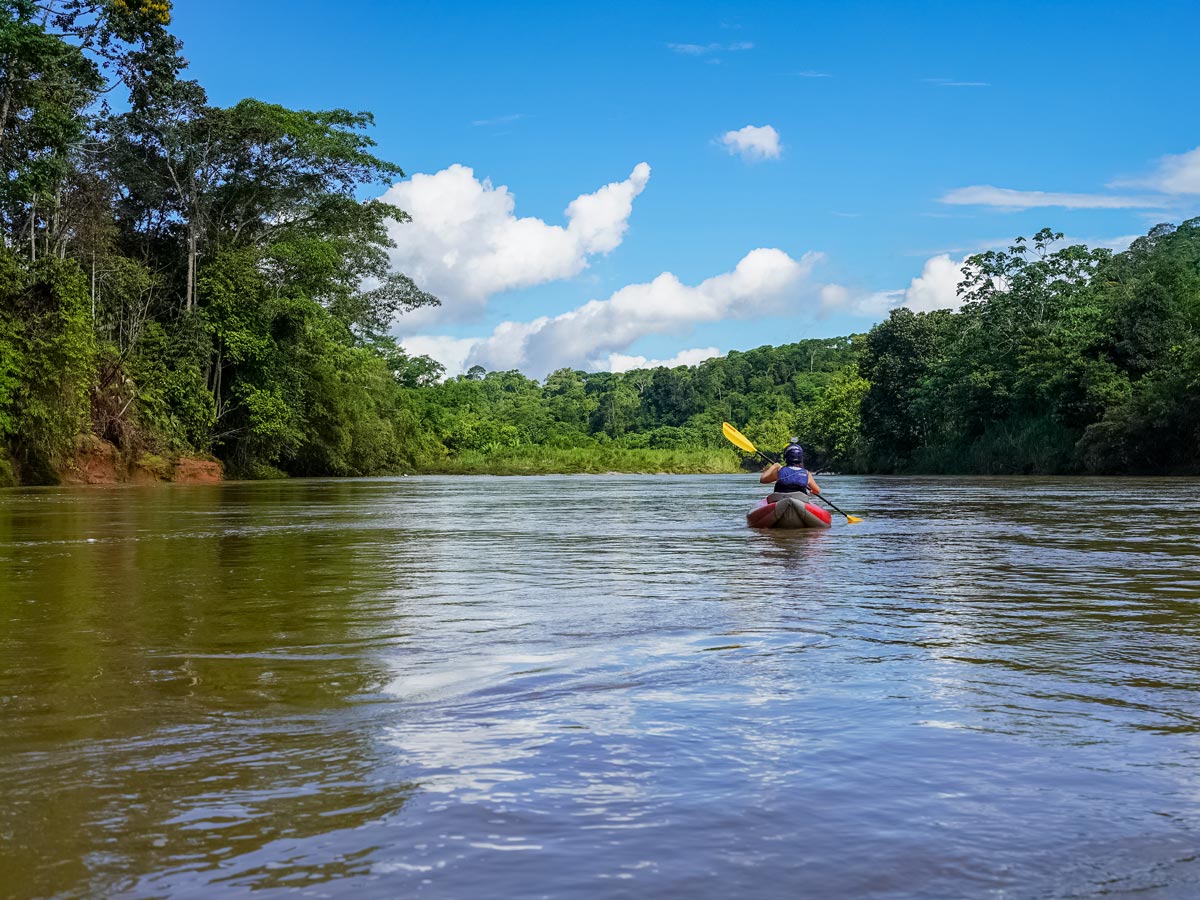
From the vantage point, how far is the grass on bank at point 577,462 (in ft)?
222

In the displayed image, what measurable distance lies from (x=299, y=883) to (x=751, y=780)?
1.44m

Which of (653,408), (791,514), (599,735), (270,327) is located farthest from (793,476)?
(653,408)

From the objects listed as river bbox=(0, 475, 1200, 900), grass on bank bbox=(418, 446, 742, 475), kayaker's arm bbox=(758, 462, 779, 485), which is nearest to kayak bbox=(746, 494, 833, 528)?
kayaker's arm bbox=(758, 462, 779, 485)

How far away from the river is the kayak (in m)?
5.56

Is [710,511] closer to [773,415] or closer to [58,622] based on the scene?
[58,622]

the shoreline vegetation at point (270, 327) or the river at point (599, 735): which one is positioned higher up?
the shoreline vegetation at point (270, 327)

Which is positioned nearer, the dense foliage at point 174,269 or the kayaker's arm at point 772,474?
the kayaker's arm at point 772,474

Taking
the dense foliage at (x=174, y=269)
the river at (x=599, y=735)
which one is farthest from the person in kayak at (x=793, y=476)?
the dense foliage at (x=174, y=269)

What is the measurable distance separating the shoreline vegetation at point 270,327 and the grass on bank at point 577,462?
13.9 inches

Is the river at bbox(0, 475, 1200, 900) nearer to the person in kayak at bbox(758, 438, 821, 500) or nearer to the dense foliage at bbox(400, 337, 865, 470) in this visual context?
the person in kayak at bbox(758, 438, 821, 500)

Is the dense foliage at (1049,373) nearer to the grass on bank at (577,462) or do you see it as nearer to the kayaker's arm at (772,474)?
the grass on bank at (577,462)

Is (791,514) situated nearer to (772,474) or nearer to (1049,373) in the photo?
(772,474)

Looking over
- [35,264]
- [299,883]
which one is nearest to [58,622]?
[299,883]

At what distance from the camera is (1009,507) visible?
22094 mm
